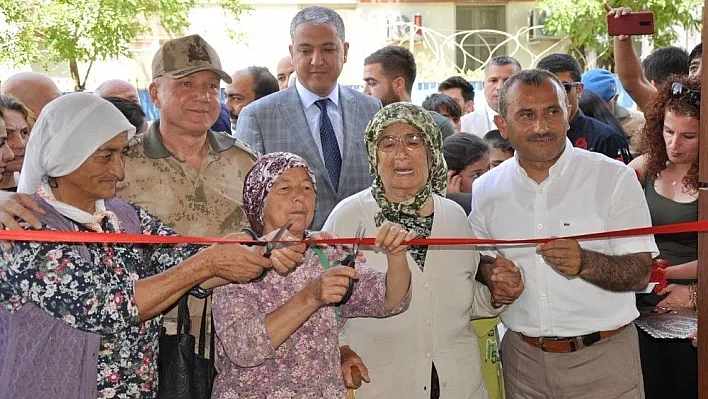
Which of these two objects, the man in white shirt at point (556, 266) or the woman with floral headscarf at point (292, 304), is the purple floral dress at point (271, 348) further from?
the man in white shirt at point (556, 266)

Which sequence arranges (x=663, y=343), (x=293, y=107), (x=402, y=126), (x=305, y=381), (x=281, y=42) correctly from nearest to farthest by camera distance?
(x=305, y=381) < (x=402, y=126) < (x=663, y=343) < (x=293, y=107) < (x=281, y=42)

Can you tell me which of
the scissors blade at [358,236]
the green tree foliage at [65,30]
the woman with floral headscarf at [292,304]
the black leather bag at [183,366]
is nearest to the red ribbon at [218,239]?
the scissors blade at [358,236]

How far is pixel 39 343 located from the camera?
309cm

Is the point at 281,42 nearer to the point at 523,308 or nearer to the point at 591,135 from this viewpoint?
the point at 591,135

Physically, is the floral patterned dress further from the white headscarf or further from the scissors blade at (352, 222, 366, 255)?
the scissors blade at (352, 222, 366, 255)

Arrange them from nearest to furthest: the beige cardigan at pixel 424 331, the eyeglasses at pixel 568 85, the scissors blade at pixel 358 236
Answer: the scissors blade at pixel 358 236, the beige cardigan at pixel 424 331, the eyeglasses at pixel 568 85

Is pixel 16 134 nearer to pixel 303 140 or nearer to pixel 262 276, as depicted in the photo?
pixel 303 140

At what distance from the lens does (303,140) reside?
17.0 feet

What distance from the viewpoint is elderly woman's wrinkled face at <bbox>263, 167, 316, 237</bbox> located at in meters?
3.56

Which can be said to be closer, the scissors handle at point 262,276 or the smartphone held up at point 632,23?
the scissors handle at point 262,276

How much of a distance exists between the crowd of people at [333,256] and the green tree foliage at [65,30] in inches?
481

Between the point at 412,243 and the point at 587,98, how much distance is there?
4.24 m

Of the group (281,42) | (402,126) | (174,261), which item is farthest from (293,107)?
(281,42)

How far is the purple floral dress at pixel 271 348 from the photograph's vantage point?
331 cm
